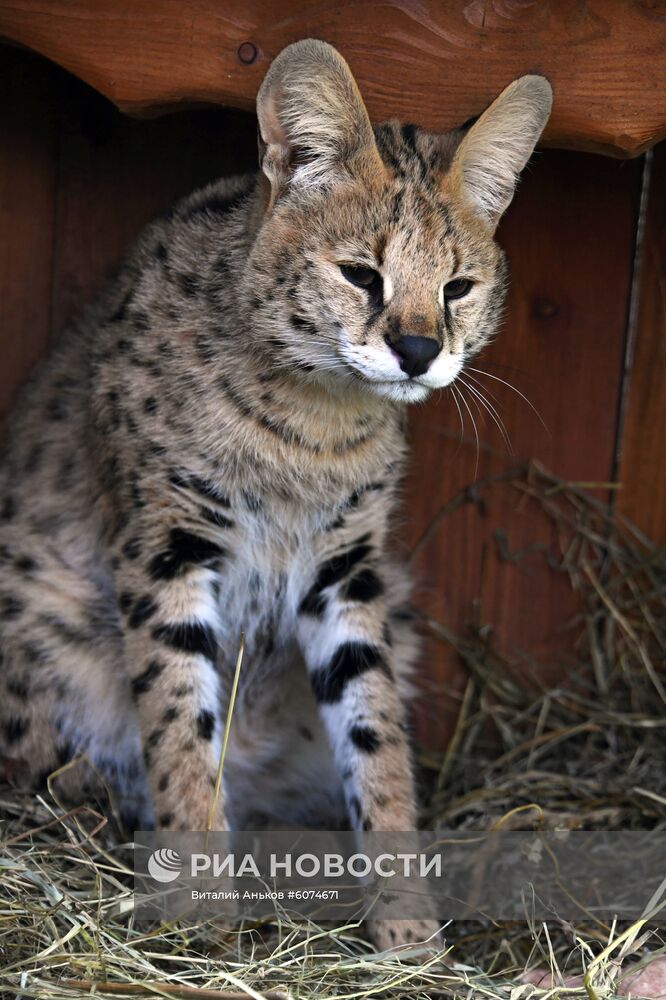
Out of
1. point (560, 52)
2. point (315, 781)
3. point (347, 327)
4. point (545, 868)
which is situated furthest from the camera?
point (315, 781)

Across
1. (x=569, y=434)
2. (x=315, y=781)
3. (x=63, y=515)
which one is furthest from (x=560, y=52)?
(x=315, y=781)

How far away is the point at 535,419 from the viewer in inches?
123

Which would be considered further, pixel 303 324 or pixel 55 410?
pixel 55 410

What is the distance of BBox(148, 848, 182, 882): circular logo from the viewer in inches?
90.7

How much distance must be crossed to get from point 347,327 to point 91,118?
115cm

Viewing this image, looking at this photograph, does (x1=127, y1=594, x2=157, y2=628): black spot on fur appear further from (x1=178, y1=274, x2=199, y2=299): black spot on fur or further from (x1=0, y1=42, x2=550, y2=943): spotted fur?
(x1=178, y1=274, x2=199, y2=299): black spot on fur

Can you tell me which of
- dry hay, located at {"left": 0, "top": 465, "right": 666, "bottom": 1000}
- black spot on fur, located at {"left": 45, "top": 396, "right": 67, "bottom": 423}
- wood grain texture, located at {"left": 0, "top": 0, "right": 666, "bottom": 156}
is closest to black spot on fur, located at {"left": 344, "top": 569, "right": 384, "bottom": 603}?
dry hay, located at {"left": 0, "top": 465, "right": 666, "bottom": 1000}

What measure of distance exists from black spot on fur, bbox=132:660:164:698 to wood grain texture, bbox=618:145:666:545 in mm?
1328

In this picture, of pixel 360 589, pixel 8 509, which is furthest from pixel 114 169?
pixel 360 589

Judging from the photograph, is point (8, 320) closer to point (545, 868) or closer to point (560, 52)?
point (560, 52)

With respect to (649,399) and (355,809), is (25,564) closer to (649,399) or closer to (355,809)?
(355,809)

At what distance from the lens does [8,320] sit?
3053 millimetres

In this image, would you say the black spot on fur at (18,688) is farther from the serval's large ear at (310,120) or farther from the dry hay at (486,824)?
the serval's large ear at (310,120)

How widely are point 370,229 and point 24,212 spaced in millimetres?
1138
